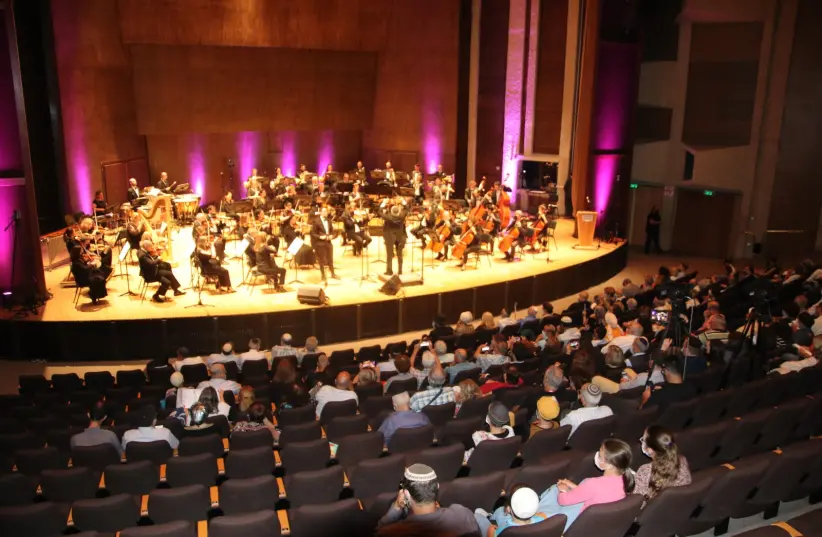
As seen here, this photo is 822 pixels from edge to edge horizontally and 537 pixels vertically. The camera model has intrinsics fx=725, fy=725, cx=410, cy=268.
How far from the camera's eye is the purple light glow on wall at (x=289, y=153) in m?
25.2

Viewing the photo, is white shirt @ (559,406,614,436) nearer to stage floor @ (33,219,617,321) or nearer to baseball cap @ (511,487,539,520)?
baseball cap @ (511,487,539,520)

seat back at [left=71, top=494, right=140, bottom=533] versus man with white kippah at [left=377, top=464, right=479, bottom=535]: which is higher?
man with white kippah at [left=377, top=464, right=479, bottom=535]

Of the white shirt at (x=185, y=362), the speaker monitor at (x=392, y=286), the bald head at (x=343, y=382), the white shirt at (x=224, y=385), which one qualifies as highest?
the bald head at (x=343, y=382)

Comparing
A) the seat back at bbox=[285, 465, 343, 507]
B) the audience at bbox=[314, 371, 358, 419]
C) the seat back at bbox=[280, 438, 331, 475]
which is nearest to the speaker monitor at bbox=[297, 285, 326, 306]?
the audience at bbox=[314, 371, 358, 419]

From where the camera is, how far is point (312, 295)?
43.7 feet

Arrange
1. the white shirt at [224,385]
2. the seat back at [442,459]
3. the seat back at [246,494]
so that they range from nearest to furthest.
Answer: the seat back at [246,494], the seat back at [442,459], the white shirt at [224,385]

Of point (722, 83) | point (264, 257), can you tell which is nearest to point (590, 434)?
point (264, 257)

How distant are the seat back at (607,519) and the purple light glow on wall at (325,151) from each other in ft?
74.1

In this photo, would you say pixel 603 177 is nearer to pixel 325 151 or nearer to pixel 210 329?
pixel 325 151

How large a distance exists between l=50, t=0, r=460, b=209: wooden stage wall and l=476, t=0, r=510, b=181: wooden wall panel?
0.91 metres

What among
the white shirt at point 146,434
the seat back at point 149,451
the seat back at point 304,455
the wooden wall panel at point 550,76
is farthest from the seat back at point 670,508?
the wooden wall panel at point 550,76

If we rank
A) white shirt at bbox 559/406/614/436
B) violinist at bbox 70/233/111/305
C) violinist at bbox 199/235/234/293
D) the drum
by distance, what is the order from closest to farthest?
white shirt at bbox 559/406/614/436 → violinist at bbox 70/233/111/305 → violinist at bbox 199/235/234/293 → the drum

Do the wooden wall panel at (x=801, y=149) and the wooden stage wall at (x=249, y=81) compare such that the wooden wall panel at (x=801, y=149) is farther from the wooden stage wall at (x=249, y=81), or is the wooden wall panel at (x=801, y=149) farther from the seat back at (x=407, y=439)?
the seat back at (x=407, y=439)

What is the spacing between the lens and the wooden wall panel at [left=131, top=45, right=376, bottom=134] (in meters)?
21.2
